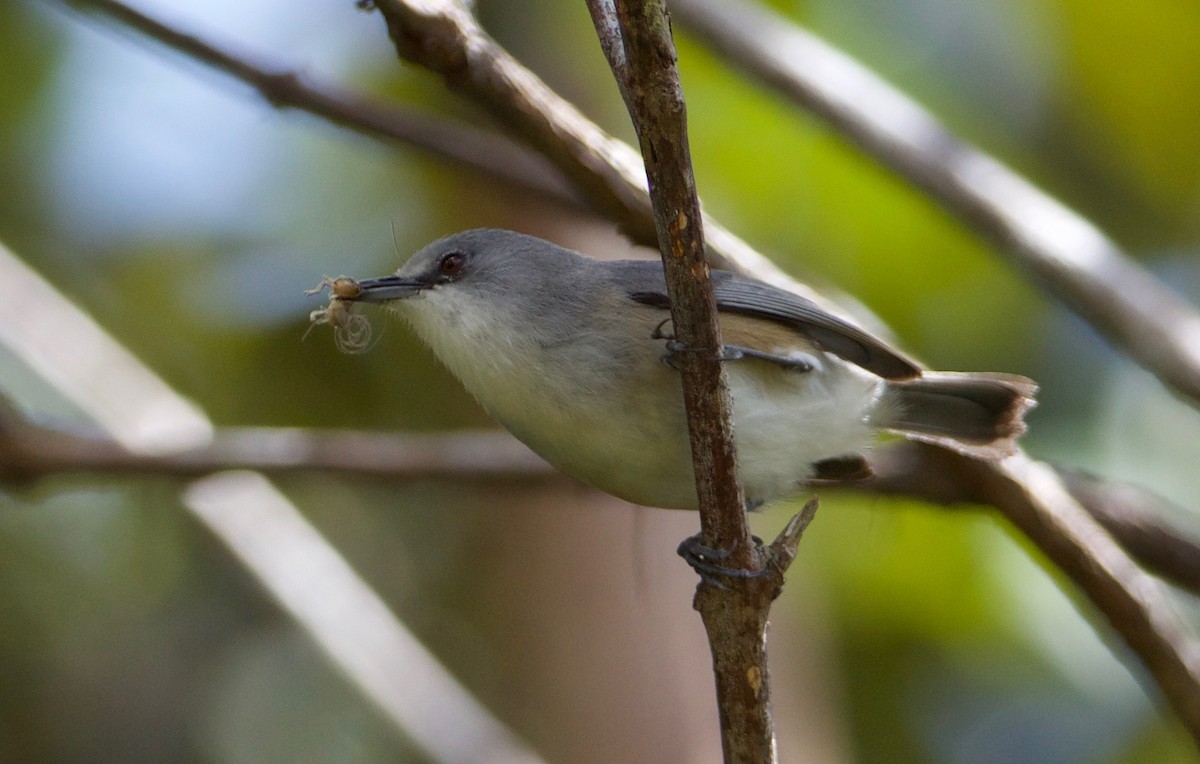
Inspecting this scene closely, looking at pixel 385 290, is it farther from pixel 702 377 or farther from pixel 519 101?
pixel 702 377

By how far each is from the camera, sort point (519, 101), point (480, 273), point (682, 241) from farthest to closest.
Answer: point (480, 273) < point (519, 101) < point (682, 241)

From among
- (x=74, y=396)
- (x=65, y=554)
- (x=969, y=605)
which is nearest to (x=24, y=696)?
(x=65, y=554)

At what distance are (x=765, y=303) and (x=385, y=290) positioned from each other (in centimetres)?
109

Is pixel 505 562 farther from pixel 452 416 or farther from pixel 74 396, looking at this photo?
pixel 74 396

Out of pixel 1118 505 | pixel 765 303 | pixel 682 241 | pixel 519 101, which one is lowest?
pixel 682 241

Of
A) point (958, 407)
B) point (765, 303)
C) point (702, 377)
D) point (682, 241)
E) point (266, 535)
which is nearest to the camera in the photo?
point (682, 241)

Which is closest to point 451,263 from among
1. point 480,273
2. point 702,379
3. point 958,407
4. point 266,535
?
point 480,273

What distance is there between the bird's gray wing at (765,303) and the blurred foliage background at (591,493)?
3.29 feet

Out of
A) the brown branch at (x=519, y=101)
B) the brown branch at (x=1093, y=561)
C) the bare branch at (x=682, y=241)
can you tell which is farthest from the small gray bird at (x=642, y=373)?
the bare branch at (x=682, y=241)

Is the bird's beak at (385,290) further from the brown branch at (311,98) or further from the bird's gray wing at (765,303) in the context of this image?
the bird's gray wing at (765,303)

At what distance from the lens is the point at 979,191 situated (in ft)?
11.3

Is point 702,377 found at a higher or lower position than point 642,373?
lower

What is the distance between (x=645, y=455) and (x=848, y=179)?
8.55ft

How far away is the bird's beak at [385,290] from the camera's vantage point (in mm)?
3418
